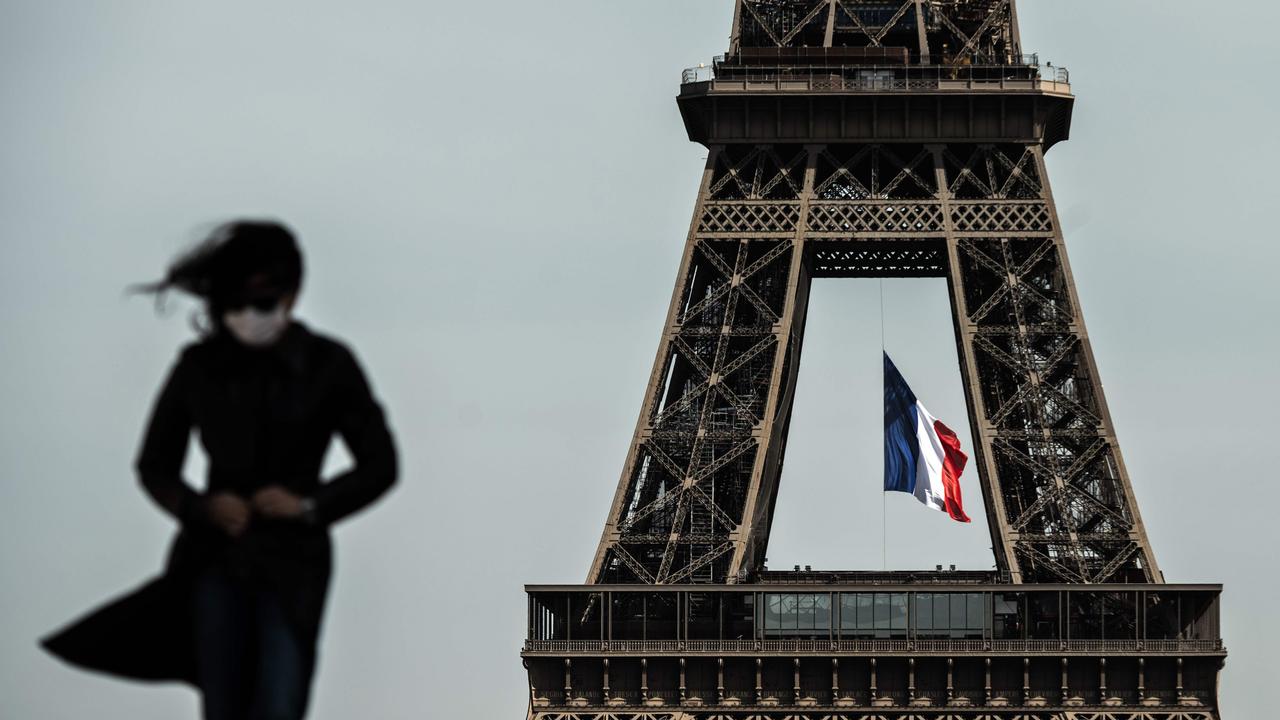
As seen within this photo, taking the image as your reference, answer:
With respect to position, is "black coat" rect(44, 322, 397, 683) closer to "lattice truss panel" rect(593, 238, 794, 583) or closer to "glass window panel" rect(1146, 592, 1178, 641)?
"lattice truss panel" rect(593, 238, 794, 583)

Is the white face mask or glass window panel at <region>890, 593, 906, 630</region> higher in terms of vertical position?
glass window panel at <region>890, 593, 906, 630</region>

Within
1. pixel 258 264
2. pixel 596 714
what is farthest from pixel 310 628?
pixel 596 714

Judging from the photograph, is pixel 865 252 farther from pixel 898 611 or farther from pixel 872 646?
pixel 872 646

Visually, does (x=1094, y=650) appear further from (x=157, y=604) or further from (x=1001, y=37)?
(x=157, y=604)

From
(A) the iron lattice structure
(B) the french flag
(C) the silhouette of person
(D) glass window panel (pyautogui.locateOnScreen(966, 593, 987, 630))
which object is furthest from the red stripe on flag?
(C) the silhouette of person

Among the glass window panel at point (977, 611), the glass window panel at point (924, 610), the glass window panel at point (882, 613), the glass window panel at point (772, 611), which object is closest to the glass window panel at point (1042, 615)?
the glass window panel at point (977, 611)
